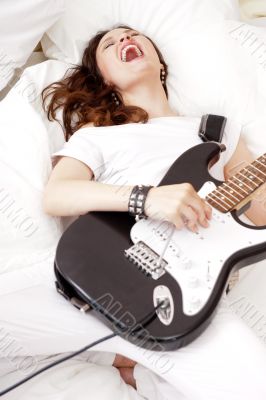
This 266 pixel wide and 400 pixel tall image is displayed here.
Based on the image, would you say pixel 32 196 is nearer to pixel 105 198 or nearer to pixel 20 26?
pixel 105 198

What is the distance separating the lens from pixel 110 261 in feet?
3.37

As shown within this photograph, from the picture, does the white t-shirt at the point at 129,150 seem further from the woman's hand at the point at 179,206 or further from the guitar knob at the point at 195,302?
the guitar knob at the point at 195,302

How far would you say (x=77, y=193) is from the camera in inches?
44.3

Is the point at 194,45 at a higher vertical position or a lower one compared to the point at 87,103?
higher

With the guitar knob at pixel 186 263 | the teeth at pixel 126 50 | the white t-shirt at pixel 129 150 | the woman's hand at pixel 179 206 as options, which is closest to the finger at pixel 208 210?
the woman's hand at pixel 179 206

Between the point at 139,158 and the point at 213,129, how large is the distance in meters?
0.22

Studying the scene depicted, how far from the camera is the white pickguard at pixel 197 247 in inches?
38.0

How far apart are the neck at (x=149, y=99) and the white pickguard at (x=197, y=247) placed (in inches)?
17.4

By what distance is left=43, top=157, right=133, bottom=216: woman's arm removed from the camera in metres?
1.10

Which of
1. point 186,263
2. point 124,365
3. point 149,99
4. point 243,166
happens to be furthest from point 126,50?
point 124,365

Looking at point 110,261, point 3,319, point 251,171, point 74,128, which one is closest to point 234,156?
point 251,171

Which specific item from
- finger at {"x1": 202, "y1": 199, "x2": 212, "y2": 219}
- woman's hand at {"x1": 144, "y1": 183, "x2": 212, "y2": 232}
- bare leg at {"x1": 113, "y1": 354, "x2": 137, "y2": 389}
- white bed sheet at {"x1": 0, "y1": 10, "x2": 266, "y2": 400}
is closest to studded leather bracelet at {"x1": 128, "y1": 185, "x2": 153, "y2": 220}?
woman's hand at {"x1": 144, "y1": 183, "x2": 212, "y2": 232}

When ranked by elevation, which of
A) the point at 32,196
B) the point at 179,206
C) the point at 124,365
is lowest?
the point at 124,365

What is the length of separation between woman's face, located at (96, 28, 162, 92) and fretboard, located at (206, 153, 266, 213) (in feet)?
1.39
